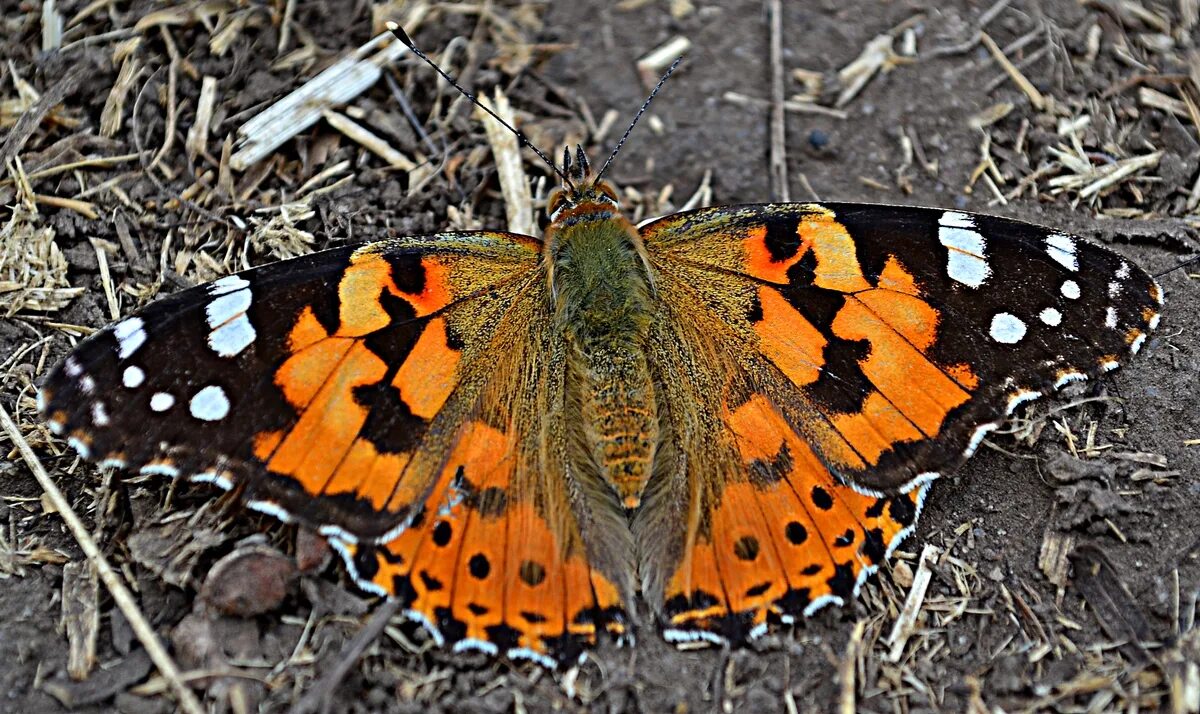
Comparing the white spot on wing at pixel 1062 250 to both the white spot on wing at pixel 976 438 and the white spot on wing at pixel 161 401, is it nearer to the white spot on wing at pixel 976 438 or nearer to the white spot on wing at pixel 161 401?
the white spot on wing at pixel 976 438

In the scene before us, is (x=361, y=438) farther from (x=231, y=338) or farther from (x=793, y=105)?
(x=793, y=105)

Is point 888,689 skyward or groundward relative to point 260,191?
groundward

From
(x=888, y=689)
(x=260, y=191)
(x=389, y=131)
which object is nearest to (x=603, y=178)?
(x=389, y=131)

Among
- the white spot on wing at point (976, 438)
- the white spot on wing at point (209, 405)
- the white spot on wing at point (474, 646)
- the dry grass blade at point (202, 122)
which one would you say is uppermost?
the dry grass blade at point (202, 122)

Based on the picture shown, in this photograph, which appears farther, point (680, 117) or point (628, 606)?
point (680, 117)

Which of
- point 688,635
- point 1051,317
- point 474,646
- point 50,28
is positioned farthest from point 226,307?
point 1051,317

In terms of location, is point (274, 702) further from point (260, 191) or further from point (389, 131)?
point (389, 131)

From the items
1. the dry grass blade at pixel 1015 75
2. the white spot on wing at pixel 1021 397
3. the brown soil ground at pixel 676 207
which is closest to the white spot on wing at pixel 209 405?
the brown soil ground at pixel 676 207
